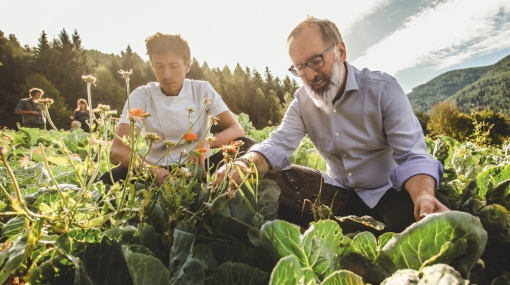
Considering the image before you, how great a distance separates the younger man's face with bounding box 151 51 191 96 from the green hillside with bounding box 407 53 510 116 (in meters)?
52.2

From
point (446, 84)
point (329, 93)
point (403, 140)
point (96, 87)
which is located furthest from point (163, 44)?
point (446, 84)

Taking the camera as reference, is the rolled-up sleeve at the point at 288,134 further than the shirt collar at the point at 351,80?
Yes

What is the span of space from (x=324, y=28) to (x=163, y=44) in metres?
1.41

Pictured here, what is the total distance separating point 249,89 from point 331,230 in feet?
150

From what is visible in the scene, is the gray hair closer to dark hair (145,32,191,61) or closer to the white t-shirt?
dark hair (145,32,191,61)

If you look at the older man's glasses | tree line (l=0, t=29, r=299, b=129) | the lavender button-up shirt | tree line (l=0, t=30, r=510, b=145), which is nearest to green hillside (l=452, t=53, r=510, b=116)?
tree line (l=0, t=30, r=510, b=145)

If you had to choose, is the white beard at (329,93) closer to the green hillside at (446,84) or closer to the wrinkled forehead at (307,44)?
the wrinkled forehead at (307,44)

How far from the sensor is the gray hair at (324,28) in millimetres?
2021

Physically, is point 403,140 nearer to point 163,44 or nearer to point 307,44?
point 307,44

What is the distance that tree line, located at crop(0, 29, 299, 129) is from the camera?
29.0 meters

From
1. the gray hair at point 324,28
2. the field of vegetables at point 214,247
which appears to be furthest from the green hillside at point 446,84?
the field of vegetables at point 214,247

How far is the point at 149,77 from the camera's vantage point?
4091 centimetres

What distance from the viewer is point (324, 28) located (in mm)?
2039

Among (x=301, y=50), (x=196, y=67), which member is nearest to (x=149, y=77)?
(x=196, y=67)
